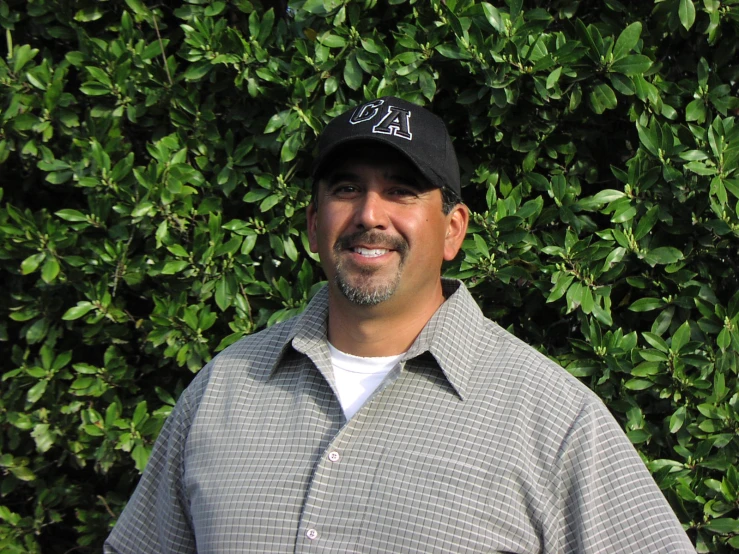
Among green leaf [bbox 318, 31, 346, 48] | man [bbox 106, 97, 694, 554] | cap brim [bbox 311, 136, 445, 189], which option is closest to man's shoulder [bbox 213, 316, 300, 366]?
man [bbox 106, 97, 694, 554]

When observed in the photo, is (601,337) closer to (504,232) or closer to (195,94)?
(504,232)

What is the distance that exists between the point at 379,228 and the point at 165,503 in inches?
38.2

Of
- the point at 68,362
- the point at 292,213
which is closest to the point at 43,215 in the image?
the point at 68,362

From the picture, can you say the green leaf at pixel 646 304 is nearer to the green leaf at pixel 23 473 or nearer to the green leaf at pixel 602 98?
the green leaf at pixel 602 98

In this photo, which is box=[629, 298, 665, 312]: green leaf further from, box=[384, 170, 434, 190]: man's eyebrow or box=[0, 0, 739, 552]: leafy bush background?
box=[384, 170, 434, 190]: man's eyebrow

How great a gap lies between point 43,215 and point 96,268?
1.03 feet

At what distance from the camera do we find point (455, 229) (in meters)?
2.65

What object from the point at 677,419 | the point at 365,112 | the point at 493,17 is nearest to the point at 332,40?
the point at 493,17

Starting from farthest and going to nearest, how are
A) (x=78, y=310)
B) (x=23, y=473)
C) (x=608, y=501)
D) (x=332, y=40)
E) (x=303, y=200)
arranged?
(x=23, y=473), (x=78, y=310), (x=303, y=200), (x=332, y=40), (x=608, y=501)

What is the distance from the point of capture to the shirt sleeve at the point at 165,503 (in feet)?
8.12

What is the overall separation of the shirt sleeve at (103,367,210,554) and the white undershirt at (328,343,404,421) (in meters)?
0.40

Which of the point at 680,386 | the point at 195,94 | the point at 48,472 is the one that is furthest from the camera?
the point at 48,472

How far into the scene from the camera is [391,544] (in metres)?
2.04

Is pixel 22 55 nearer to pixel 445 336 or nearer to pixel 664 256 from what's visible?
pixel 445 336
